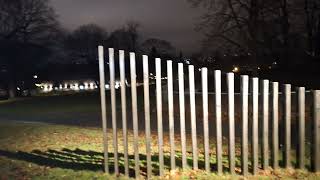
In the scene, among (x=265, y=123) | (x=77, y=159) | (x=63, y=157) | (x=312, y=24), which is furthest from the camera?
(x=312, y=24)

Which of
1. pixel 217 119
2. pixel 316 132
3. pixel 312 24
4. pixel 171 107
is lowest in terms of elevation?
pixel 316 132

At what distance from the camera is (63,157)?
32.1 ft

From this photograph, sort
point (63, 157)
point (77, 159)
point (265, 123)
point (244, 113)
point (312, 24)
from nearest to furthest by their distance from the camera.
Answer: point (244, 113), point (265, 123), point (77, 159), point (63, 157), point (312, 24)

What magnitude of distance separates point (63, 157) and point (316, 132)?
15.9ft

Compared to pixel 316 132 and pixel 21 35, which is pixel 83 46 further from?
pixel 316 132

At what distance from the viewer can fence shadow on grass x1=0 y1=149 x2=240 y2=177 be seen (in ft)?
27.5

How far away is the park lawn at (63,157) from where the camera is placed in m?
7.80

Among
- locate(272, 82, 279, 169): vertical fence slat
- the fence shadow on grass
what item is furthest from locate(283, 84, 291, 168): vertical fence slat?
the fence shadow on grass

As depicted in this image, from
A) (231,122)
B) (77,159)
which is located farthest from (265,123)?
(77,159)

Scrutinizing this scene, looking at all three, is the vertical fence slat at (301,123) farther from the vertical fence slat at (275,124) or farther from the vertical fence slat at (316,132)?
the vertical fence slat at (275,124)

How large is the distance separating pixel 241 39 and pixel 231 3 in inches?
108

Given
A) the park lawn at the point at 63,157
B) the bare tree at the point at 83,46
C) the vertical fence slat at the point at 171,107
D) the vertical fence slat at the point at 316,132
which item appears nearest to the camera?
the vertical fence slat at the point at 171,107

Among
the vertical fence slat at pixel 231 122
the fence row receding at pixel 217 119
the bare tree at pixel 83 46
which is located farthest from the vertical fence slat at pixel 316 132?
the bare tree at pixel 83 46

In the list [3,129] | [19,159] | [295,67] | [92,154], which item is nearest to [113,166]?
[92,154]
